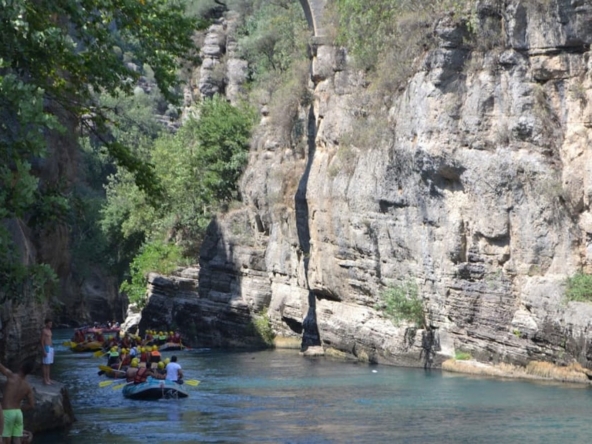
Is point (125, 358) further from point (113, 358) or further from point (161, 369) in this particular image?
point (161, 369)

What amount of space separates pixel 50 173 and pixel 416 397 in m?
11.0

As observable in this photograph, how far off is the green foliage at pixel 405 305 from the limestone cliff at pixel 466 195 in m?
0.32

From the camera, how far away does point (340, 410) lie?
79.3 ft

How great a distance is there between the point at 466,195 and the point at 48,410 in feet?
43.6

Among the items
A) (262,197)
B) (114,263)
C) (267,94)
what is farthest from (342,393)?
(114,263)

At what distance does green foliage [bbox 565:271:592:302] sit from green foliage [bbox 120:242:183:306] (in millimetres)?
25651

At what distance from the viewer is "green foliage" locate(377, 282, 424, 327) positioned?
105 feet

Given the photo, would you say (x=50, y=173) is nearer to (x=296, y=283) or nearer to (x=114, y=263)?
(x=296, y=283)

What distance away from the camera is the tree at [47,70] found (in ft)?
44.4

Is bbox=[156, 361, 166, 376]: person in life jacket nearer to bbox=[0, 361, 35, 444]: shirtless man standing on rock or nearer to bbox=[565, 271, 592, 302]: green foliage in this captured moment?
bbox=[565, 271, 592, 302]: green foliage

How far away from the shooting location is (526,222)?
28375 millimetres

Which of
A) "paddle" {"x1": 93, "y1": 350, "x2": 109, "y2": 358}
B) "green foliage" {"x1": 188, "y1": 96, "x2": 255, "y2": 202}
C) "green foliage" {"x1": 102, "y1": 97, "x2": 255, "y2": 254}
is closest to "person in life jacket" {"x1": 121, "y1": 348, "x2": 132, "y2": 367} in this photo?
"paddle" {"x1": 93, "y1": 350, "x2": 109, "y2": 358}

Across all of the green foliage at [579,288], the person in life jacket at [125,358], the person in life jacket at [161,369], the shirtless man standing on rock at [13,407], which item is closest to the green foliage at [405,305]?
the green foliage at [579,288]

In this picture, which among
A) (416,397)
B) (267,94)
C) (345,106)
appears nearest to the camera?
(416,397)
